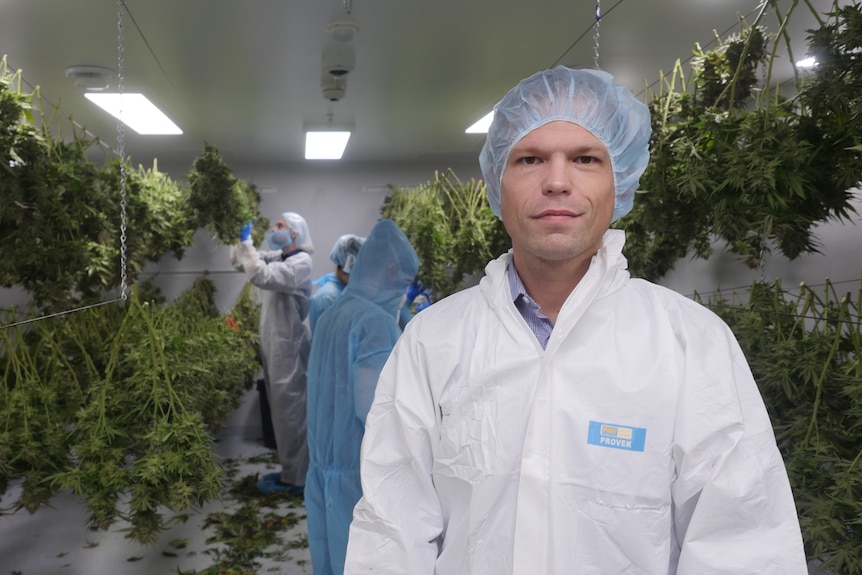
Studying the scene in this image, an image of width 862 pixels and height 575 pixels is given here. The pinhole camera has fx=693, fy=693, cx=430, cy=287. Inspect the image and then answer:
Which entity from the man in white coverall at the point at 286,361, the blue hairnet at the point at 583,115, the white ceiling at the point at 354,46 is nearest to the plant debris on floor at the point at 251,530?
the man in white coverall at the point at 286,361

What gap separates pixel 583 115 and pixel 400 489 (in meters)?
0.77

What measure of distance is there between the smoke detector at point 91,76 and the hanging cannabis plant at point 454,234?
1.92 meters

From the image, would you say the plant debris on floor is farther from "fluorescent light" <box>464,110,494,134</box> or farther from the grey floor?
"fluorescent light" <box>464,110,494,134</box>

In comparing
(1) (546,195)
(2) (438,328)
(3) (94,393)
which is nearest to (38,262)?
Answer: (3) (94,393)

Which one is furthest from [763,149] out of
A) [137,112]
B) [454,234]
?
[137,112]

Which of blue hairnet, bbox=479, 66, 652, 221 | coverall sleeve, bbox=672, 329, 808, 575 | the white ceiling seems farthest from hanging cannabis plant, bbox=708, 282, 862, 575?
the white ceiling

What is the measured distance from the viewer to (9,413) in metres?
2.48

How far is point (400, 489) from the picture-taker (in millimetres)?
1249

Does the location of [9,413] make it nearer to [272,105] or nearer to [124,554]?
[124,554]

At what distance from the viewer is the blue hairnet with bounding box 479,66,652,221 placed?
130 cm

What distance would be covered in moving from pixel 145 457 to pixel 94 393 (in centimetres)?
35

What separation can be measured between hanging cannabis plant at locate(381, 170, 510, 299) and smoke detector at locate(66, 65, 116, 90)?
1919 millimetres

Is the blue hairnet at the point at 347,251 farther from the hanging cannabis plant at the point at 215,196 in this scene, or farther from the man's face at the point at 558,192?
the man's face at the point at 558,192

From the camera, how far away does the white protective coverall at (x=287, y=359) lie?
4.87 metres
